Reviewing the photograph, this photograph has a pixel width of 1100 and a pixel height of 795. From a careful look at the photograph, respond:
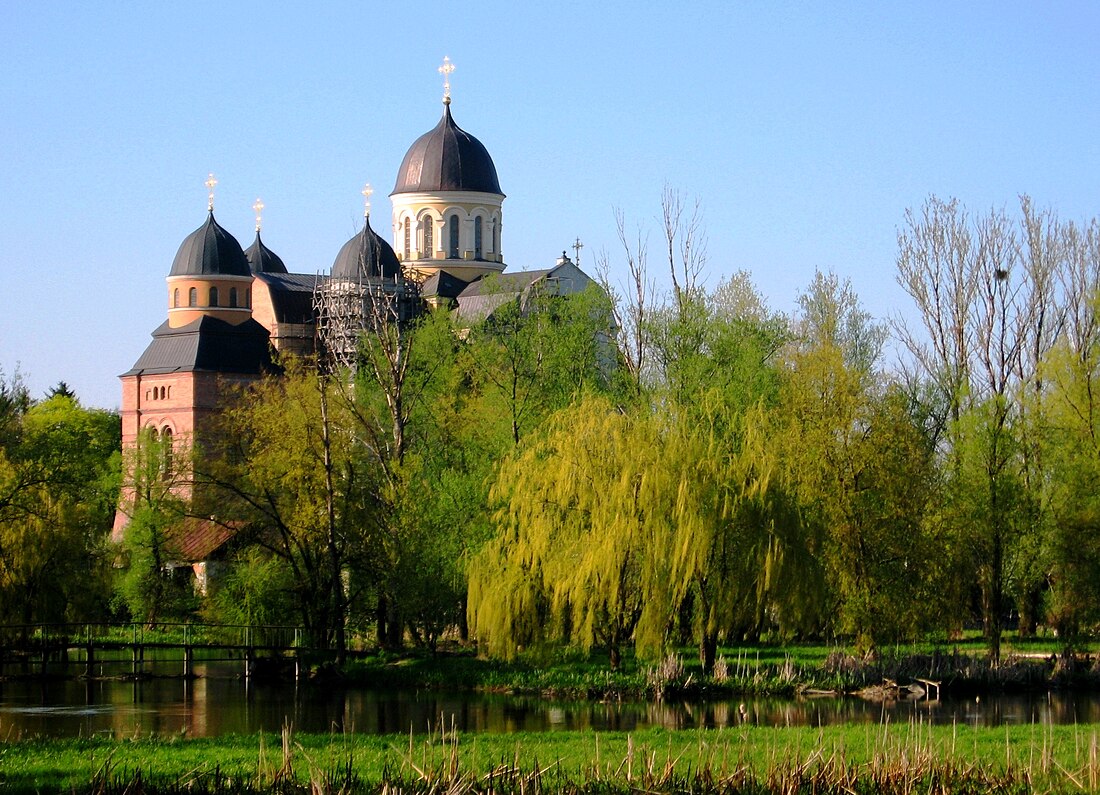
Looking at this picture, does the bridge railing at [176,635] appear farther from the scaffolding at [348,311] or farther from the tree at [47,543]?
the scaffolding at [348,311]

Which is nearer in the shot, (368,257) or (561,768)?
(561,768)

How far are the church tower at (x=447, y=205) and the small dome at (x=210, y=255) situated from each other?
6.55m

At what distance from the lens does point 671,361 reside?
36.9 metres

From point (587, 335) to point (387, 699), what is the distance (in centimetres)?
1548

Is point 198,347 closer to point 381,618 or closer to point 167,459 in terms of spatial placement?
point 167,459

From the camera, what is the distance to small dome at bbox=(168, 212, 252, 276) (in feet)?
198

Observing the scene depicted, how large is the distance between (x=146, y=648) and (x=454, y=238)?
108 feet

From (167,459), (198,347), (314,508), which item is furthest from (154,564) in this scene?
(198,347)

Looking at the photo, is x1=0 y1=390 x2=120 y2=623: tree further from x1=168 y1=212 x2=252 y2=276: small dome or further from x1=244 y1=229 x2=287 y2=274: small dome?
x1=244 y1=229 x2=287 y2=274: small dome

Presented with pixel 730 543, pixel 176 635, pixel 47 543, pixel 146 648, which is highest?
pixel 47 543

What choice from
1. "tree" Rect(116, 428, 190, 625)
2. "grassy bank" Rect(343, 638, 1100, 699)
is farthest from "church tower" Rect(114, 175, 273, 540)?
"grassy bank" Rect(343, 638, 1100, 699)

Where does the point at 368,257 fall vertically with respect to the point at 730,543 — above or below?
above

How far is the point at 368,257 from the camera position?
58.5 meters

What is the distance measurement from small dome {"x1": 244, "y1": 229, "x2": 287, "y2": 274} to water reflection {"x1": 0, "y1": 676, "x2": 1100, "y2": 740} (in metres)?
42.0
